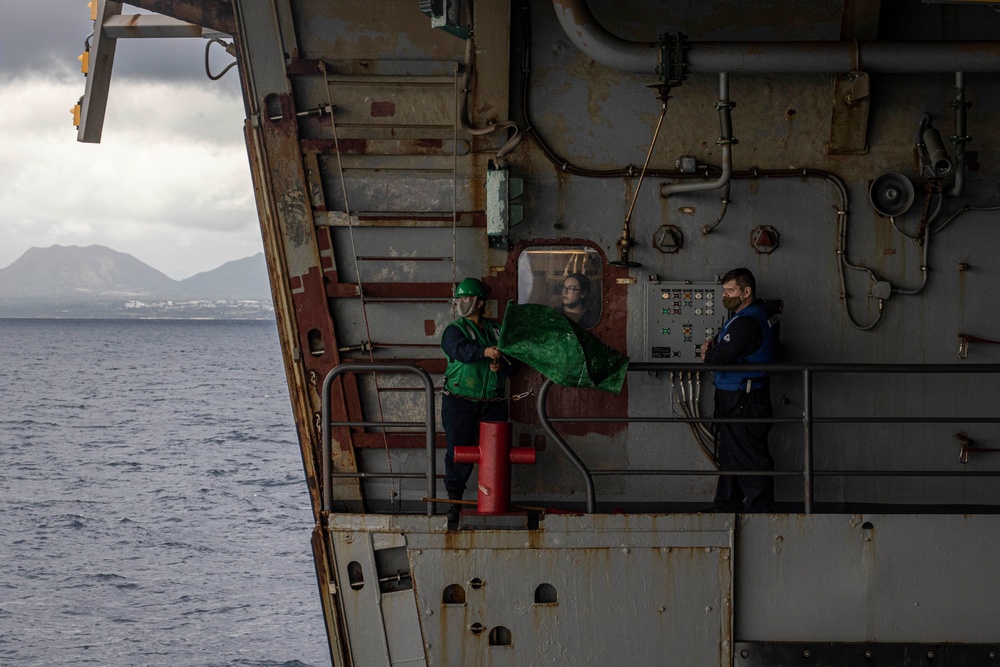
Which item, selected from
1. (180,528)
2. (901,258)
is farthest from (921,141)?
(180,528)

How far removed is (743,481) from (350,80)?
12.4 ft

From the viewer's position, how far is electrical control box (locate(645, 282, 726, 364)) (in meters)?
7.29

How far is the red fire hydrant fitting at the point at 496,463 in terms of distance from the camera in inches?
247

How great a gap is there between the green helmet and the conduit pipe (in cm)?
165

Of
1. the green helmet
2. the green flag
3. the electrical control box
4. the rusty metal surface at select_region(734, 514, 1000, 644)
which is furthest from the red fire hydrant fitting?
the electrical control box

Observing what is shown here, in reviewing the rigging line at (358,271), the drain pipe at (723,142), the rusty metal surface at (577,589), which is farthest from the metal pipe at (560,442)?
the drain pipe at (723,142)

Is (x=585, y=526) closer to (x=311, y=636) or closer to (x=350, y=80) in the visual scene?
(x=350, y=80)

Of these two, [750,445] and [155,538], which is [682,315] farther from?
[155,538]

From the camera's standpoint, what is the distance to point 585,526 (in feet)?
20.1

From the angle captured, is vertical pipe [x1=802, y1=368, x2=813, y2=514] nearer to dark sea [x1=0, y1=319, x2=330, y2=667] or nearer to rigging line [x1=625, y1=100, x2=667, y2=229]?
rigging line [x1=625, y1=100, x2=667, y2=229]

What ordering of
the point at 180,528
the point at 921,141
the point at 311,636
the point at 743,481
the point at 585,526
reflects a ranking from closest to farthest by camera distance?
the point at 585,526 < the point at 743,481 < the point at 921,141 < the point at 311,636 < the point at 180,528

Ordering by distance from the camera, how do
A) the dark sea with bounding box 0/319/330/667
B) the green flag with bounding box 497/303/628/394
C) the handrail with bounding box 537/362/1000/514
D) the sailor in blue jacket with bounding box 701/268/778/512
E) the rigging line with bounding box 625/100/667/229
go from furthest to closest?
the dark sea with bounding box 0/319/330/667
the rigging line with bounding box 625/100/667/229
the sailor in blue jacket with bounding box 701/268/778/512
the green flag with bounding box 497/303/628/394
the handrail with bounding box 537/362/1000/514

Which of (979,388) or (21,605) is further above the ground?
(979,388)

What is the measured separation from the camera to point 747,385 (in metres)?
6.64
